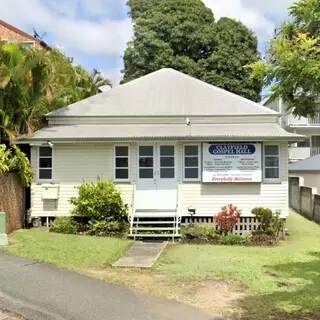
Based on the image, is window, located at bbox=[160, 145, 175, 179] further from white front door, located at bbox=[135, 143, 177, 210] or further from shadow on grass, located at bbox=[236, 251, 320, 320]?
shadow on grass, located at bbox=[236, 251, 320, 320]

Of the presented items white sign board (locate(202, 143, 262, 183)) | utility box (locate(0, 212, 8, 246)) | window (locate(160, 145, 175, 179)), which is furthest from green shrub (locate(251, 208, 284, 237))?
utility box (locate(0, 212, 8, 246))

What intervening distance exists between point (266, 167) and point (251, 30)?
72.1ft

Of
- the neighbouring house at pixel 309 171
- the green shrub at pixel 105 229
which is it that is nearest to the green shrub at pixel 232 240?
the green shrub at pixel 105 229

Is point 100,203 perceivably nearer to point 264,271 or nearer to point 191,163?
point 191,163

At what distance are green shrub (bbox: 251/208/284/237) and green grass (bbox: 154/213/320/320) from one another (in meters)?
0.60

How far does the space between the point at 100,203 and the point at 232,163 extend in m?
4.51

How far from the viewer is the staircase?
15.5 metres

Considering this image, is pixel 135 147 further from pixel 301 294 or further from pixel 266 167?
pixel 301 294

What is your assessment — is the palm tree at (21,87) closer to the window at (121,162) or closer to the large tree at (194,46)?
the window at (121,162)

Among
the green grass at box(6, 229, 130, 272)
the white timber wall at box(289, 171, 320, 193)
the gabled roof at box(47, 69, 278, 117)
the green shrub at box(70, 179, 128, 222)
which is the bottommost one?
the green grass at box(6, 229, 130, 272)

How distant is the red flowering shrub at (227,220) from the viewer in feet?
52.3

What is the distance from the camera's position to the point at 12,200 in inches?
615

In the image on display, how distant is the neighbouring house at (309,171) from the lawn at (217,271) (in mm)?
14634

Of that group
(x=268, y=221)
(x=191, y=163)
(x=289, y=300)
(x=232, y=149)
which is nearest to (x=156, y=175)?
(x=191, y=163)
